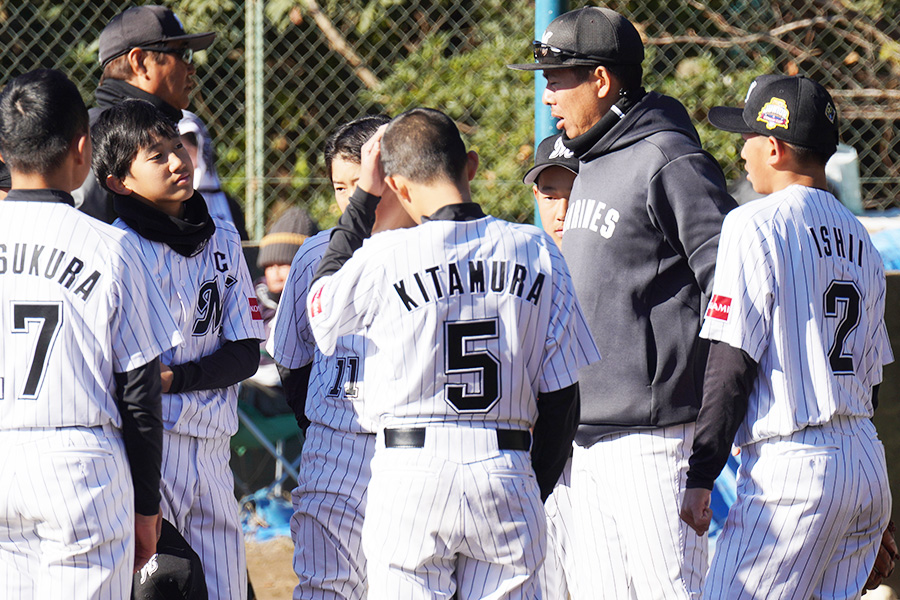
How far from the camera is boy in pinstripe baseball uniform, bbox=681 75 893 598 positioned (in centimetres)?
280

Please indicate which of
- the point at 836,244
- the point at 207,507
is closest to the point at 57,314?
the point at 207,507

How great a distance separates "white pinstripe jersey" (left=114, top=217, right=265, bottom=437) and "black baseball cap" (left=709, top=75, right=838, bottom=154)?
149 cm

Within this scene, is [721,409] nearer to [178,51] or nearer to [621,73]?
[621,73]

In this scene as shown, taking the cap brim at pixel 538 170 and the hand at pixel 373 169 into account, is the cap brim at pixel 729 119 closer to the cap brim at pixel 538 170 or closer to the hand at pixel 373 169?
the cap brim at pixel 538 170

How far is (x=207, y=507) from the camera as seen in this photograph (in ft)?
10.2

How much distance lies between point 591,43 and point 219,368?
1.46 m

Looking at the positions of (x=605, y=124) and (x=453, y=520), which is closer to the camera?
(x=453, y=520)

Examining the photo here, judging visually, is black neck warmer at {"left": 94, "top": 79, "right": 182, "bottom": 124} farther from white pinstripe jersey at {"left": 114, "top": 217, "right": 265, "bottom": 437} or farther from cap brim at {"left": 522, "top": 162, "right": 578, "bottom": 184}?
cap brim at {"left": 522, "top": 162, "right": 578, "bottom": 184}

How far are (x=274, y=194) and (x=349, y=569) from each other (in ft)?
12.4

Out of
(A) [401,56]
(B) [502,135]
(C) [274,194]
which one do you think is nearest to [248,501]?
(C) [274,194]

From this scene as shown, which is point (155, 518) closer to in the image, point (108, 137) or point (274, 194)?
point (108, 137)

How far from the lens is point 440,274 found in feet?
8.62

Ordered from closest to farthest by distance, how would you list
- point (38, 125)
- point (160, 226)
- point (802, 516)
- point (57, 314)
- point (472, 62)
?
point (57, 314)
point (38, 125)
point (802, 516)
point (160, 226)
point (472, 62)

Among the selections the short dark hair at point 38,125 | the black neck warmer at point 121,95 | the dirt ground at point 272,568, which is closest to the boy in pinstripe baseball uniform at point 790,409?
the short dark hair at point 38,125
